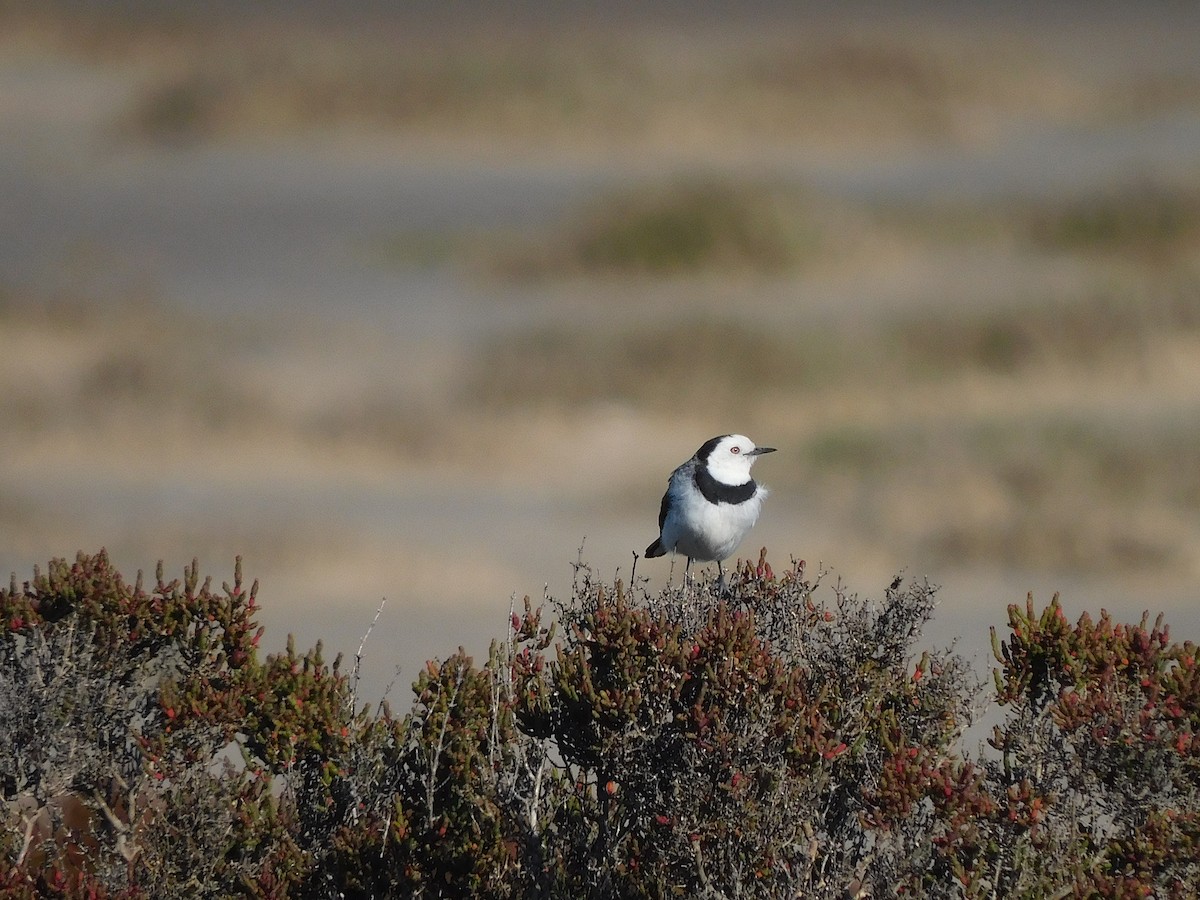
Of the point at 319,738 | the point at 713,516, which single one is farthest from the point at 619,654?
the point at 713,516

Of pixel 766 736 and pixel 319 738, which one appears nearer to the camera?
pixel 766 736

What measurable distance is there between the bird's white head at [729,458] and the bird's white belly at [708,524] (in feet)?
0.42

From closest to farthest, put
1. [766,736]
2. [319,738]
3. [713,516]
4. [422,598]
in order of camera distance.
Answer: [766,736], [319,738], [713,516], [422,598]

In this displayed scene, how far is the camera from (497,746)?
4.47 m

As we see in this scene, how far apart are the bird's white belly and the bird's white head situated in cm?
13

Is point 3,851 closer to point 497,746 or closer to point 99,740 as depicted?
point 99,740

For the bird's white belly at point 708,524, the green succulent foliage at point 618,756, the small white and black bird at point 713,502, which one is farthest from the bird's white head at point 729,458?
the green succulent foliage at point 618,756

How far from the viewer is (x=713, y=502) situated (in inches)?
275

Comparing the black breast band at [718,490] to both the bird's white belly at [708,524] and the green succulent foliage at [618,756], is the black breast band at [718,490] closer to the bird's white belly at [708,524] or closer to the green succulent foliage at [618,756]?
the bird's white belly at [708,524]

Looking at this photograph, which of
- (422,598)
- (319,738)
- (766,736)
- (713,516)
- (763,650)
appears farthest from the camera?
(422,598)

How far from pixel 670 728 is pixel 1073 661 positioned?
3.94 ft

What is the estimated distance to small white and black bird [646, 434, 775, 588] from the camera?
6.98 metres

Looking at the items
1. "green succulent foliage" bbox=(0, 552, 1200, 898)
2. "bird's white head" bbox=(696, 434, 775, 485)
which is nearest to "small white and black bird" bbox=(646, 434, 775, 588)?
"bird's white head" bbox=(696, 434, 775, 485)

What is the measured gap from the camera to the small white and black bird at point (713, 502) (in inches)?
275
